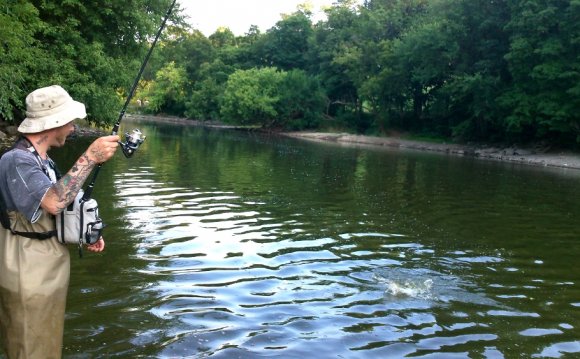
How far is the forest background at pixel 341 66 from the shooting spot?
889 inches

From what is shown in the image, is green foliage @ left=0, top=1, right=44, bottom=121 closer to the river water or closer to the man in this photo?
the river water

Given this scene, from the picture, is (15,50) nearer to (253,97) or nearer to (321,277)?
(321,277)

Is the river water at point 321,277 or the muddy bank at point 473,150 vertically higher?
the muddy bank at point 473,150

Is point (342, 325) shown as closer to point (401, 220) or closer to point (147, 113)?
point (401, 220)

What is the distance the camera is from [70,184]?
3.31 m

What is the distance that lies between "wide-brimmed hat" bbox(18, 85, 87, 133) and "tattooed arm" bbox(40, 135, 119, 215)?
0.29 metres

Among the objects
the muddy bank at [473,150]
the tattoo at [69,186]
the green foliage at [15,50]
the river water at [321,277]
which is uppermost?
the green foliage at [15,50]

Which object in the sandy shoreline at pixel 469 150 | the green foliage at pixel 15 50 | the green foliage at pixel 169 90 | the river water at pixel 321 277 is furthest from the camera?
the green foliage at pixel 169 90

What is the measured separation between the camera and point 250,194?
15523mm

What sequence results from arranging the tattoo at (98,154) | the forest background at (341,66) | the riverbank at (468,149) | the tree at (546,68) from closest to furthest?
the tattoo at (98,154) < the forest background at (341,66) < the riverbank at (468,149) < the tree at (546,68)

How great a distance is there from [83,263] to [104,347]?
297cm

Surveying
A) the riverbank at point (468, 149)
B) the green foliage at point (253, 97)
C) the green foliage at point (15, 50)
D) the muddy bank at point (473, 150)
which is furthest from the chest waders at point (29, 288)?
the green foliage at point (253, 97)

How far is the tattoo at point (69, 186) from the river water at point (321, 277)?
231 cm

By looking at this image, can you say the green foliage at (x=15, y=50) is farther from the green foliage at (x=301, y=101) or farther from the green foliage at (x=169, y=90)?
the green foliage at (x=169, y=90)
